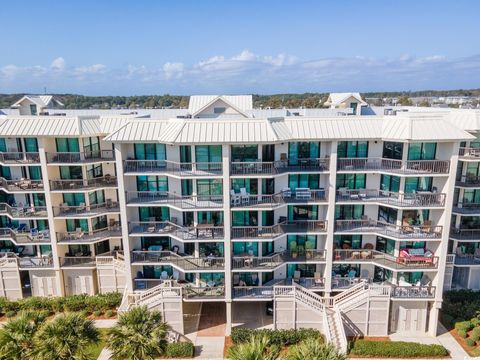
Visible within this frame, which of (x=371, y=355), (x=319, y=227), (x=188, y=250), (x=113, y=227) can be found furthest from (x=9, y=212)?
(x=371, y=355)

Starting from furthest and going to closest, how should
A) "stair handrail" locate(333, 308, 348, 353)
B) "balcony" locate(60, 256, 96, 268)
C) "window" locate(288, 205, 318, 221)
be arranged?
1. "balcony" locate(60, 256, 96, 268)
2. "window" locate(288, 205, 318, 221)
3. "stair handrail" locate(333, 308, 348, 353)

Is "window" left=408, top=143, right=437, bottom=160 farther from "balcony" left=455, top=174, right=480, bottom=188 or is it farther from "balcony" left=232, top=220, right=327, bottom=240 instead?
"balcony" left=232, top=220, right=327, bottom=240

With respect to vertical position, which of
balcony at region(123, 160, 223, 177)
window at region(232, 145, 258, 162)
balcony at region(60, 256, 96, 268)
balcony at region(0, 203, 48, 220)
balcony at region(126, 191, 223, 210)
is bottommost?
balcony at region(60, 256, 96, 268)

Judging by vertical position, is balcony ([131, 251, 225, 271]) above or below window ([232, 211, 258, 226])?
below

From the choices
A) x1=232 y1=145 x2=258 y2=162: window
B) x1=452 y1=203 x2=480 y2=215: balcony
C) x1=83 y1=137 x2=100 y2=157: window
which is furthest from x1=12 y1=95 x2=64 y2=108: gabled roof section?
x1=452 y1=203 x2=480 y2=215: balcony

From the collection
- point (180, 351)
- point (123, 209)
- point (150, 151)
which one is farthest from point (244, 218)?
point (180, 351)

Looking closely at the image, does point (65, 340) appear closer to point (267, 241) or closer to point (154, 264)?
point (154, 264)
